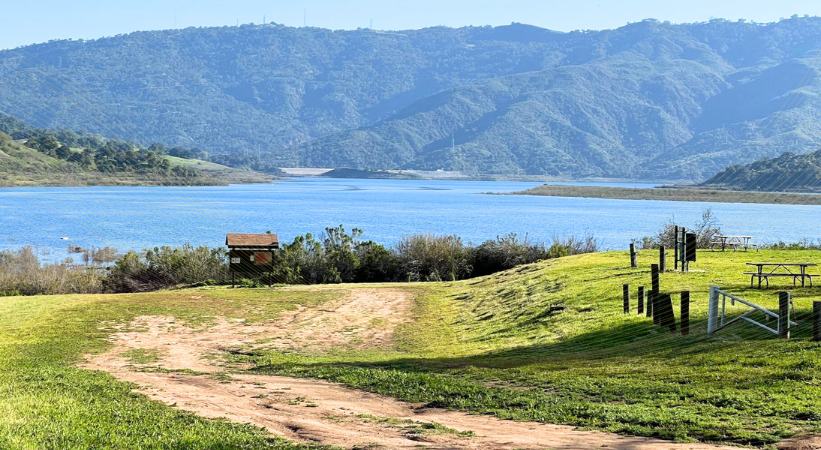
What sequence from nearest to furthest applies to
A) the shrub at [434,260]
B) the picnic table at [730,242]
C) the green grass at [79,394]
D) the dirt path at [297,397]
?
the green grass at [79,394]
the dirt path at [297,397]
the picnic table at [730,242]
the shrub at [434,260]

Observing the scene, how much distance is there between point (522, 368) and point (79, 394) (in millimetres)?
8365

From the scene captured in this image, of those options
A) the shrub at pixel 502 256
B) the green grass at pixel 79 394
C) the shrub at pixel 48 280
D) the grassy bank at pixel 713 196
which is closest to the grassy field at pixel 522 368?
the green grass at pixel 79 394

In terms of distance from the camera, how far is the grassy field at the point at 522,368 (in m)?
13.1

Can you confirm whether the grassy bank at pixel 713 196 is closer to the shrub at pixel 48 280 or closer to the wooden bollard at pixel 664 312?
the shrub at pixel 48 280

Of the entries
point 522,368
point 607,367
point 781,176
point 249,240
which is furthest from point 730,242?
point 781,176

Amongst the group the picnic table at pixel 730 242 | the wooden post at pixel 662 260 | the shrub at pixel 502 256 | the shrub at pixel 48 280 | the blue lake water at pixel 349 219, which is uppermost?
the wooden post at pixel 662 260

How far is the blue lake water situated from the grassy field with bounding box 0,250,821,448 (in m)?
49.7

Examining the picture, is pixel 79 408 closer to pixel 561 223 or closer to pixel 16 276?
pixel 16 276

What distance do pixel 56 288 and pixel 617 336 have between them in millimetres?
35128

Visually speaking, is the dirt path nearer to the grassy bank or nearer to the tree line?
the tree line

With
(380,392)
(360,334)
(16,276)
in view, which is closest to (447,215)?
(16,276)

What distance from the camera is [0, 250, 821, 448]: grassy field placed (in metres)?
13.1

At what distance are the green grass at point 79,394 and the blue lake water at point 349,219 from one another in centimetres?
4427

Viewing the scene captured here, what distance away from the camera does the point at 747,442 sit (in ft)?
40.8
